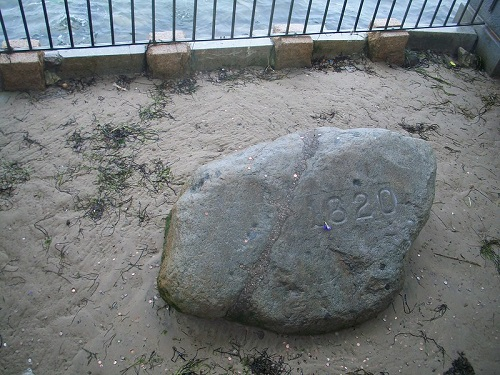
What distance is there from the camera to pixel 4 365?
2961 millimetres

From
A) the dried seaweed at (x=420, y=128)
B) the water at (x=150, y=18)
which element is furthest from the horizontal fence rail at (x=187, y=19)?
the dried seaweed at (x=420, y=128)

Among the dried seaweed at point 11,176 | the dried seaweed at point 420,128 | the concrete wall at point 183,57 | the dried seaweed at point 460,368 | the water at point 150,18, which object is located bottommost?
the water at point 150,18

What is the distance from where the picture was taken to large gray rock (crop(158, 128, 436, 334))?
10.00 feet

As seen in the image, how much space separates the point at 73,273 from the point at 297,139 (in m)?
2.04

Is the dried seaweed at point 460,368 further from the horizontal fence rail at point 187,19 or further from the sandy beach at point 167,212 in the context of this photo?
the horizontal fence rail at point 187,19

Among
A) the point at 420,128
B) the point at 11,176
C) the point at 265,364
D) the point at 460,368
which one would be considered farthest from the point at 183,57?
the point at 460,368

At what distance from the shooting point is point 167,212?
3959mm

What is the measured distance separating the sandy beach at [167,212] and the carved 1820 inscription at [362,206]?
2.49 ft

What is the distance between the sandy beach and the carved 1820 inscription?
76cm

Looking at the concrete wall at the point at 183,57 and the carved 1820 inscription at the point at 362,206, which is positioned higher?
the carved 1820 inscription at the point at 362,206

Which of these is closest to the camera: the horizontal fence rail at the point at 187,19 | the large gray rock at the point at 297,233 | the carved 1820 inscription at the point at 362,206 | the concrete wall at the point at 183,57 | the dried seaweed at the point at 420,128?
the large gray rock at the point at 297,233

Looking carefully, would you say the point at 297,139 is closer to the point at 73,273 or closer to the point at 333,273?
the point at 333,273

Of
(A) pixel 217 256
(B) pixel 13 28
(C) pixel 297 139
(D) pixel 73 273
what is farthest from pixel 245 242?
(B) pixel 13 28

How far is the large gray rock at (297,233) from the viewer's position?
305 centimetres
